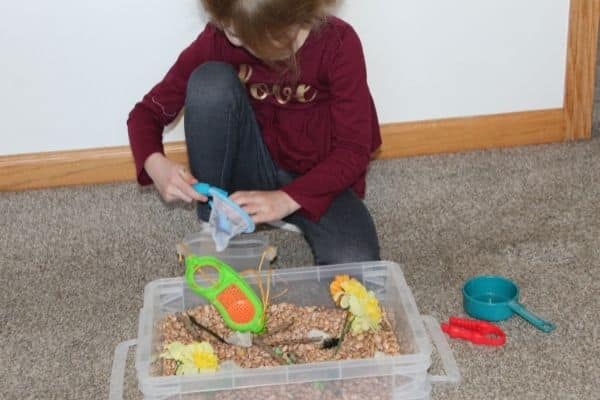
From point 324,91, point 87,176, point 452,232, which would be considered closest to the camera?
point 324,91

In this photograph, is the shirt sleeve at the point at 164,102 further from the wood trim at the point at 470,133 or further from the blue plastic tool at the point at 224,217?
the wood trim at the point at 470,133

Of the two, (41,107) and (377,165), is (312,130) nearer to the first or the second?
(377,165)

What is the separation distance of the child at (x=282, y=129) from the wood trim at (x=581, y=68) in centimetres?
54

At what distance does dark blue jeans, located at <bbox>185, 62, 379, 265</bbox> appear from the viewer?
1230 mm

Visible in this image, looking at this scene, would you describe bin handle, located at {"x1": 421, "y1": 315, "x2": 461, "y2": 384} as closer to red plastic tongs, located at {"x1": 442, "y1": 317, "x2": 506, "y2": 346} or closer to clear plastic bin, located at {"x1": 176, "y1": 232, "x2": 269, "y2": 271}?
red plastic tongs, located at {"x1": 442, "y1": 317, "x2": 506, "y2": 346}

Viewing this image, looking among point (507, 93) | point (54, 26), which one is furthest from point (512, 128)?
point (54, 26)

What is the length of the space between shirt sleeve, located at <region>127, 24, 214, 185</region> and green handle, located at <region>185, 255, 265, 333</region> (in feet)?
0.79

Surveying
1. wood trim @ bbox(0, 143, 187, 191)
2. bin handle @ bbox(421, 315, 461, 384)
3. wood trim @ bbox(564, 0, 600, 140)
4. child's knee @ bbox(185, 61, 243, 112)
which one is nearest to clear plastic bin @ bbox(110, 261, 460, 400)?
bin handle @ bbox(421, 315, 461, 384)

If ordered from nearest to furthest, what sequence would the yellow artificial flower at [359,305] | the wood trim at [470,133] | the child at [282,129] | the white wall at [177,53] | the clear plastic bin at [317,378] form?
the clear plastic bin at [317,378], the yellow artificial flower at [359,305], the child at [282,129], the white wall at [177,53], the wood trim at [470,133]

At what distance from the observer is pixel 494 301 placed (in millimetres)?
1192

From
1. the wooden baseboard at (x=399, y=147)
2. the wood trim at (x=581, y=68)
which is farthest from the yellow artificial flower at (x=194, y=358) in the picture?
the wood trim at (x=581, y=68)

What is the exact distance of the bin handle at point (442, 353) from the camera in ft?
3.43

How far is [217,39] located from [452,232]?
1.61 ft

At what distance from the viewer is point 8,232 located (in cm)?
148
